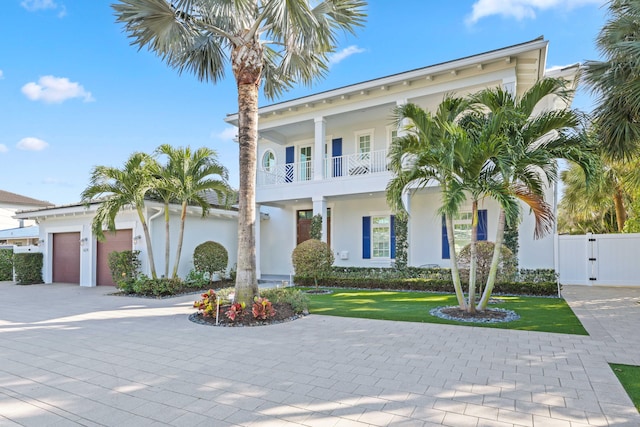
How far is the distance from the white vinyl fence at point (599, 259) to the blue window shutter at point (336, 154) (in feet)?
29.2

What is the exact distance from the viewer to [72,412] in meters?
3.66

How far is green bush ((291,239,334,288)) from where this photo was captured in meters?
13.1

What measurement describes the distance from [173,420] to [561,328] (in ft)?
21.9

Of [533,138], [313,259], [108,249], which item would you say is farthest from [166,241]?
[533,138]

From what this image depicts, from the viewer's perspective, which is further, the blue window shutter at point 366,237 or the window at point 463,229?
the blue window shutter at point 366,237

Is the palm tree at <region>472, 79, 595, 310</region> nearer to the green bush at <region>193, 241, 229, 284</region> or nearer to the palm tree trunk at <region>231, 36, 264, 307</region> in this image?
the palm tree trunk at <region>231, 36, 264, 307</region>

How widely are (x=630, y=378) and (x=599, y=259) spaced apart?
10462 millimetres

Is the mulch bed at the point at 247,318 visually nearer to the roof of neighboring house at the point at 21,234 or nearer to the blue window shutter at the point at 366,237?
the blue window shutter at the point at 366,237

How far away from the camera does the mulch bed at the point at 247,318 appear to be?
24.6 ft

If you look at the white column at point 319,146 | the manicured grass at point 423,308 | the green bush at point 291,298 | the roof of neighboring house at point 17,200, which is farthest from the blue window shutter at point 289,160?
the roof of neighboring house at point 17,200

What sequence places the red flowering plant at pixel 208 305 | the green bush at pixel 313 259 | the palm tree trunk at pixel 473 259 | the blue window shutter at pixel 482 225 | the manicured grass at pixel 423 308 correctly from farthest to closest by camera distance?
the blue window shutter at pixel 482 225, the green bush at pixel 313 259, the red flowering plant at pixel 208 305, the palm tree trunk at pixel 473 259, the manicured grass at pixel 423 308

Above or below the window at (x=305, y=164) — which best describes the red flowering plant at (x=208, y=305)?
below

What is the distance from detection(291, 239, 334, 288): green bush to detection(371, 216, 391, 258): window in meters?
3.10

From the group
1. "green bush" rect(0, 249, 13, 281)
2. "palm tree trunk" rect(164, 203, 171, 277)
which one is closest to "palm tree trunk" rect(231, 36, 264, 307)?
"palm tree trunk" rect(164, 203, 171, 277)
